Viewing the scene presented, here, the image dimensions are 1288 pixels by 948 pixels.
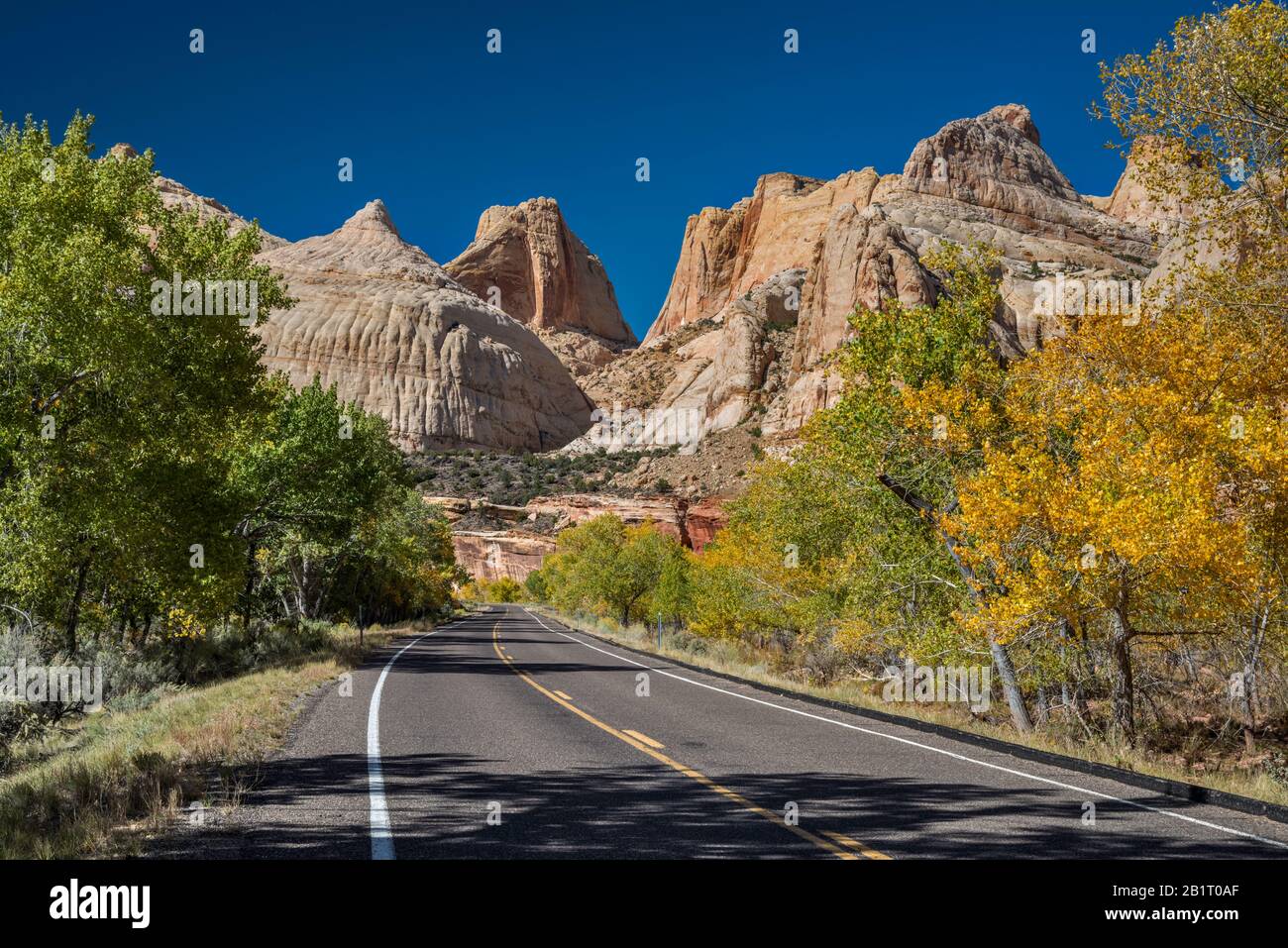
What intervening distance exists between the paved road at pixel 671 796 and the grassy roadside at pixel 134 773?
45 centimetres

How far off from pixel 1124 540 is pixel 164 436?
57.5 ft

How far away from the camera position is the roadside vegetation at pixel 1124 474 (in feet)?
42.1

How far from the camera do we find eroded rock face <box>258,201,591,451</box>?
128500mm

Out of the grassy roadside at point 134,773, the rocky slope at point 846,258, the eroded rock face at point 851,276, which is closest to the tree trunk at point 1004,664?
the grassy roadside at point 134,773

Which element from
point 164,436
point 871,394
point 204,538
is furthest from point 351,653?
point 871,394

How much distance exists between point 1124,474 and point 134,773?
43.0 feet

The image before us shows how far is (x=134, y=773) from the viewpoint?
8.01 metres

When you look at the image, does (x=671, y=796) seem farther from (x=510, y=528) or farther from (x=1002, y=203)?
(x=1002, y=203)

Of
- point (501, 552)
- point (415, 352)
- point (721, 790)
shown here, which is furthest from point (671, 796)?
point (415, 352)

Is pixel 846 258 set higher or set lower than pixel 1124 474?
higher

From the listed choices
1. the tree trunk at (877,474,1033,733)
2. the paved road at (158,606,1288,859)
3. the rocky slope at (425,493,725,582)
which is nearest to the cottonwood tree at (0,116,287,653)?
the paved road at (158,606,1288,859)

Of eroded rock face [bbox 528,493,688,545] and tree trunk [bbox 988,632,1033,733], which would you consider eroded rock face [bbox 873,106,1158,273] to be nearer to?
eroded rock face [bbox 528,493,688,545]

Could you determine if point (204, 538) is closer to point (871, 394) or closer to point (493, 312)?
point (871, 394)

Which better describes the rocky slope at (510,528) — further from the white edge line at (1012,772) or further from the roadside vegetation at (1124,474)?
the white edge line at (1012,772)
